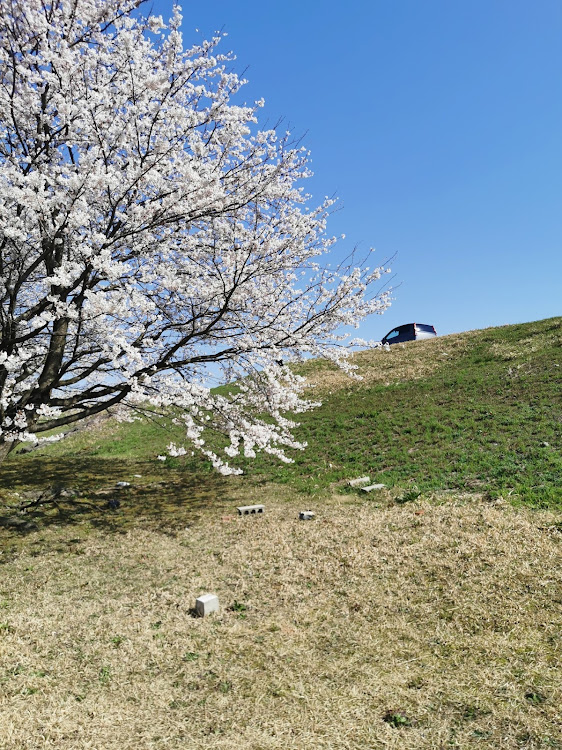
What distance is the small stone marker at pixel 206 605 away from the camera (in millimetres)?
6453

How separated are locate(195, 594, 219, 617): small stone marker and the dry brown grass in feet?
0.52

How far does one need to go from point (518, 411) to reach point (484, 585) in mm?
9867

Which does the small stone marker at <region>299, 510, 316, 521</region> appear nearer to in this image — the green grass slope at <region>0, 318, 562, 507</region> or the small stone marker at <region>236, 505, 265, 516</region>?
the small stone marker at <region>236, 505, 265, 516</region>

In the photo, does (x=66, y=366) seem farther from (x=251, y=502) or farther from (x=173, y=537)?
(x=251, y=502)

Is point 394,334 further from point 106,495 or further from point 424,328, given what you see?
point 106,495

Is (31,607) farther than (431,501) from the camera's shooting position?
No

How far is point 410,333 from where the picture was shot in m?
34.0

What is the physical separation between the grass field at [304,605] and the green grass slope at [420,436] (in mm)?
121

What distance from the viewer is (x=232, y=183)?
32.1 feet

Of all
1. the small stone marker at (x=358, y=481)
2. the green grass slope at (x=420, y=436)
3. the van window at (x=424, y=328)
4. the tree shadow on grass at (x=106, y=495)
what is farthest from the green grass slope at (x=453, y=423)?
the van window at (x=424, y=328)

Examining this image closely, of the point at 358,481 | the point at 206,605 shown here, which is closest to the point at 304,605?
the point at 206,605

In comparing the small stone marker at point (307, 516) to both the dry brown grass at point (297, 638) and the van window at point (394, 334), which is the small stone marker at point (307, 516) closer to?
the dry brown grass at point (297, 638)

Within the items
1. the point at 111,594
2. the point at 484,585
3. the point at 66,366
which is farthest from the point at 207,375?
the point at 484,585

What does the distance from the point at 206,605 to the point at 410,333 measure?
30.4 m
